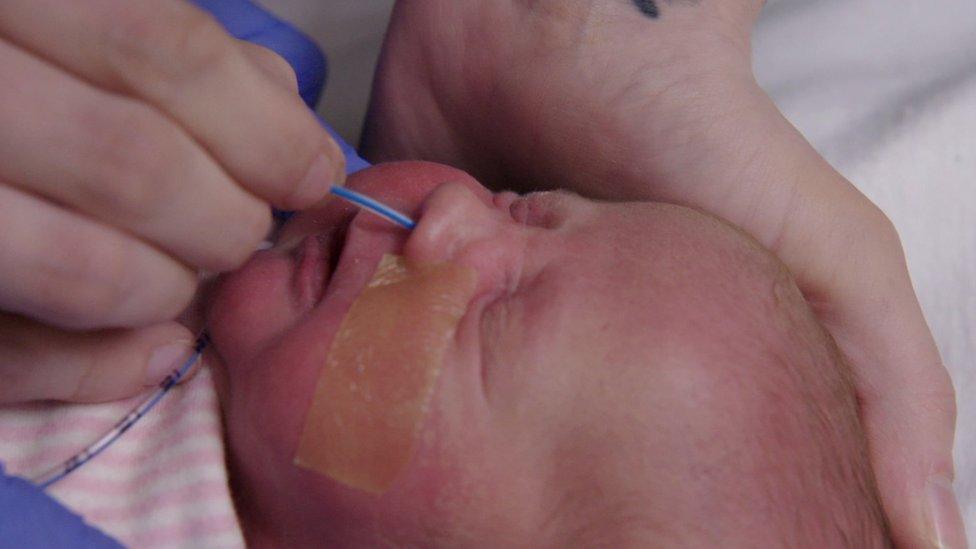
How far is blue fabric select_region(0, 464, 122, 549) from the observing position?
2.64 feet

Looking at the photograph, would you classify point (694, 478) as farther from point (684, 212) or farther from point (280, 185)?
point (280, 185)

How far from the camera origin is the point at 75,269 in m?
0.68

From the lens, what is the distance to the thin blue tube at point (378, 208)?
857mm

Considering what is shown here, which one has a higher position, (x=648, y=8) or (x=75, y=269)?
(x=648, y=8)

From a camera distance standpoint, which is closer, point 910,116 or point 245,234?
point 245,234

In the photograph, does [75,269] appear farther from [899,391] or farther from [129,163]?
[899,391]

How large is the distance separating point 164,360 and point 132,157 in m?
0.38

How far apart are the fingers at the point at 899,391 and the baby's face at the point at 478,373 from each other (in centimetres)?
42

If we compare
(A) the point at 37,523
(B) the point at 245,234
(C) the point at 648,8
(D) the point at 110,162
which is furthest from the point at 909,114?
(A) the point at 37,523

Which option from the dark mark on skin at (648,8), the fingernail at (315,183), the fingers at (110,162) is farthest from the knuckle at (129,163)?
the dark mark on skin at (648,8)

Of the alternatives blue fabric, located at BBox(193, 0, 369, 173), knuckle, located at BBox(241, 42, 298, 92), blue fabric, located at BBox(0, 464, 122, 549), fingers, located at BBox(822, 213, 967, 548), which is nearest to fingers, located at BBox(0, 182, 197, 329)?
blue fabric, located at BBox(0, 464, 122, 549)

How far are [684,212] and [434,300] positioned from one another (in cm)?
33

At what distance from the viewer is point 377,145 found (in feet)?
5.26

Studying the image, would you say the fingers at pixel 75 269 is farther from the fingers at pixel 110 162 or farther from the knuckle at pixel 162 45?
the knuckle at pixel 162 45
